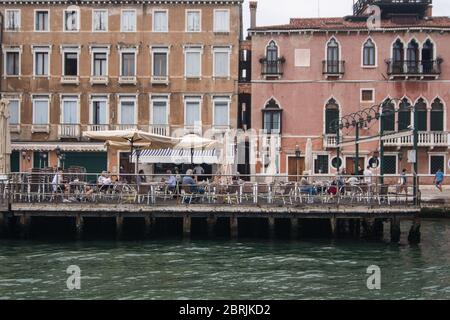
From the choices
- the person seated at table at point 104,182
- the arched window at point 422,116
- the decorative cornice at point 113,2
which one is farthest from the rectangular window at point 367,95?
the person seated at table at point 104,182

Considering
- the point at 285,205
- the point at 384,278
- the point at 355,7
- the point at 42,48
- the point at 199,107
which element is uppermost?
the point at 355,7

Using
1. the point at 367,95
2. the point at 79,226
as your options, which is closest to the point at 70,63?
the point at 367,95

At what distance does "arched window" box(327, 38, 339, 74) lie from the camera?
144ft

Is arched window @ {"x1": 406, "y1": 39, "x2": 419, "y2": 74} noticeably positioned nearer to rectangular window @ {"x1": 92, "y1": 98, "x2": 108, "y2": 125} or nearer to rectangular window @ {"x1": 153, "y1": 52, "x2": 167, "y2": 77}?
rectangular window @ {"x1": 153, "y1": 52, "x2": 167, "y2": 77}

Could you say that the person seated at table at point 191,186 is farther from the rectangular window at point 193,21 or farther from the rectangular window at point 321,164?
the rectangular window at point 193,21

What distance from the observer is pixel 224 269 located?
19.5m

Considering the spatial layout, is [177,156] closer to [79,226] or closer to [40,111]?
[40,111]

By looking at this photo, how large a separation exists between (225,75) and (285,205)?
20.8 m

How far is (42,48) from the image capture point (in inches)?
1734

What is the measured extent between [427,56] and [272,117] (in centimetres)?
1001

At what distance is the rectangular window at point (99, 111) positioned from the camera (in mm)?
43844

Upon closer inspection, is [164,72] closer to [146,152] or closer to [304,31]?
[146,152]

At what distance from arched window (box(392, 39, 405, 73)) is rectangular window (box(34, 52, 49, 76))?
68.9 ft
